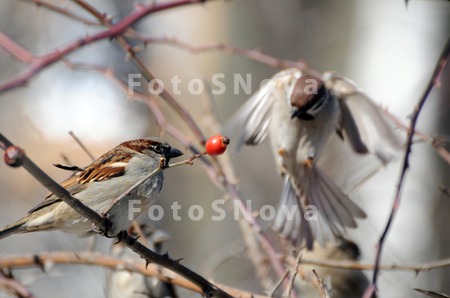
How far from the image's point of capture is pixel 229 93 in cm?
587

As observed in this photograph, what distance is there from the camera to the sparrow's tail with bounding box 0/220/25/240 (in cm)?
203

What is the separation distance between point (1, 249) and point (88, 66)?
3464 mm

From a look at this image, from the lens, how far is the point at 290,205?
135 inches

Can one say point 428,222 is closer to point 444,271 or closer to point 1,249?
point 444,271

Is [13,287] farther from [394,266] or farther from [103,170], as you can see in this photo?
[394,266]

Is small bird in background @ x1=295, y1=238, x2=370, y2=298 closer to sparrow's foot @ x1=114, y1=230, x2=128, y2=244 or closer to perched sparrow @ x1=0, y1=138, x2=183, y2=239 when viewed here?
perched sparrow @ x1=0, y1=138, x2=183, y2=239

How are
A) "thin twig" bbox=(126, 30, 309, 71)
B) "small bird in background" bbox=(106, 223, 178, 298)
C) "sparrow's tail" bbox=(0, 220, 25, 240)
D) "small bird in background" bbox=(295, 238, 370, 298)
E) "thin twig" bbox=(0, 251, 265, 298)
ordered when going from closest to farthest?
1. "sparrow's tail" bbox=(0, 220, 25, 240)
2. "thin twig" bbox=(0, 251, 265, 298)
3. "thin twig" bbox=(126, 30, 309, 71)
4. "small bird in background" bbox=(106, 223, 178, 298)
5. "small bird in background" bbox=(295, 238, 370, 298)

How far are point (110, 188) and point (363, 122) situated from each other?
1.49 m

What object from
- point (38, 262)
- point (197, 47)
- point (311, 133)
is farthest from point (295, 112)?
point (38, 262)

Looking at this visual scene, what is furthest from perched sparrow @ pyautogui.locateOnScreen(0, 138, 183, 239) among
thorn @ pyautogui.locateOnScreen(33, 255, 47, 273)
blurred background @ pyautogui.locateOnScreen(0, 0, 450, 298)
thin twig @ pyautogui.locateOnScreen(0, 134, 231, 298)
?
blurred background @ pyautogui.locateOnScreen(0, 0, 450, 298)

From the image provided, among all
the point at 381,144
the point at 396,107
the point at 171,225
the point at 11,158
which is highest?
the point at 11,158

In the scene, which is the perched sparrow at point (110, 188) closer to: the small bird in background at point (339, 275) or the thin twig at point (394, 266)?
the thin twig at point (394, 266)

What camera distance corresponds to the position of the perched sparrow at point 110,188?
7.06 feet

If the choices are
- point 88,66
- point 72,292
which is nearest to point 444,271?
point 72,292
